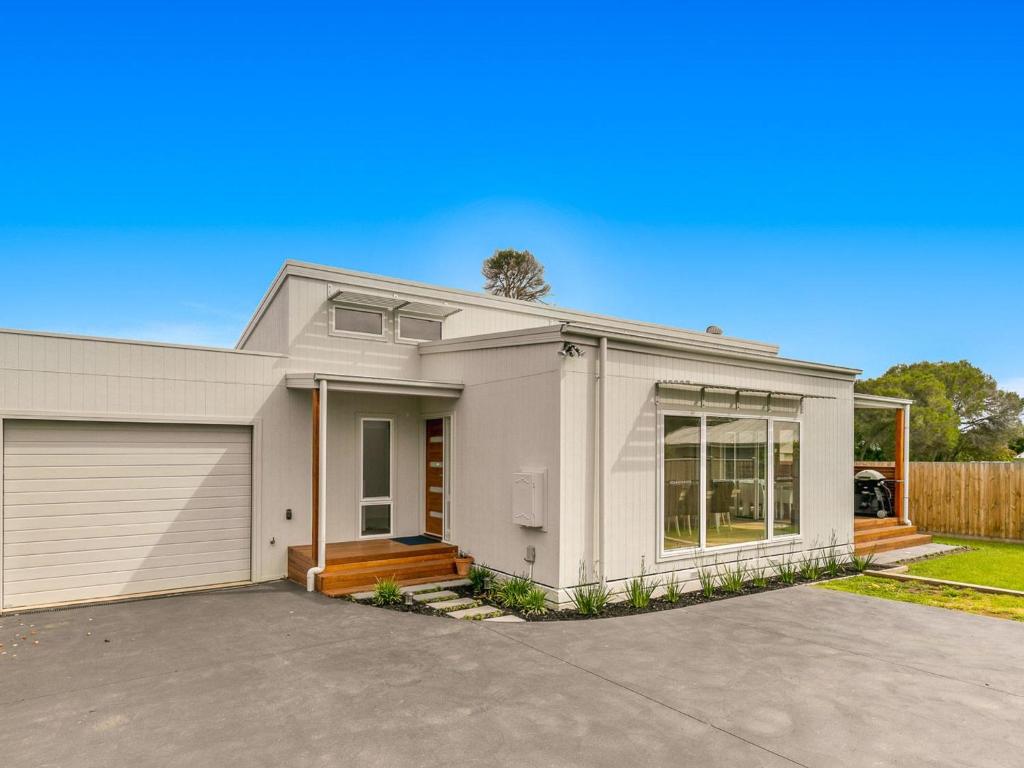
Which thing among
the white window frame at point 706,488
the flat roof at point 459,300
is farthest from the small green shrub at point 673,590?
the flat roof at point 459,300

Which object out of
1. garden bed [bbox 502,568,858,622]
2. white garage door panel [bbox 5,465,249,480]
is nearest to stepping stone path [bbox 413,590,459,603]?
garden bed [bbox 502,568,858,622]

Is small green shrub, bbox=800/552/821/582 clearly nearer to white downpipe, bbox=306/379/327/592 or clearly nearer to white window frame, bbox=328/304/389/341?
white downpipe, bbox=306/379/327/592

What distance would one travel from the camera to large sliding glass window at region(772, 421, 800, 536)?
31.3 feet

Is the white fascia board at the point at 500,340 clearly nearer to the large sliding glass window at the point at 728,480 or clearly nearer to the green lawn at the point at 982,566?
the large sliding glass window at the point at 728,480

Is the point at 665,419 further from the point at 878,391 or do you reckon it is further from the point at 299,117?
the point at 878,391

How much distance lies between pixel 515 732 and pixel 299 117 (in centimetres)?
1332

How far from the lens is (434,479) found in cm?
995

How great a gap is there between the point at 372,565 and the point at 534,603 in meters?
2.49

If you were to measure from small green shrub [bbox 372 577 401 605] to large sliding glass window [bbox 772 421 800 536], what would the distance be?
593 centimetres

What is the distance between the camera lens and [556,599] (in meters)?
7.18

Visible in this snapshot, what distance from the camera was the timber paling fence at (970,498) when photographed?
13.2 meters

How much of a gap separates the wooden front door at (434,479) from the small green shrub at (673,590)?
11.7 ft

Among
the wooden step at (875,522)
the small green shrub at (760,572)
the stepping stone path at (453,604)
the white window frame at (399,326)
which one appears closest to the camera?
the stepping stone path at (453,604)

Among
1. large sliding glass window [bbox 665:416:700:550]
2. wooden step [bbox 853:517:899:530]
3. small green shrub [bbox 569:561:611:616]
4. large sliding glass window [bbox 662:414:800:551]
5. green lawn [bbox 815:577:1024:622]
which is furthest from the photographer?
wooden step [bbox 853:517:899:530]
